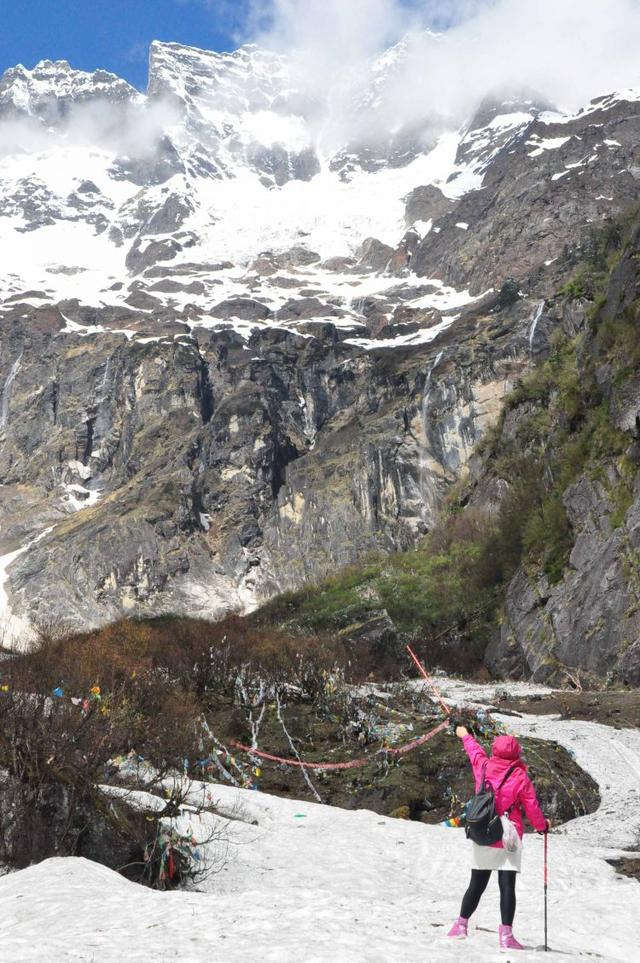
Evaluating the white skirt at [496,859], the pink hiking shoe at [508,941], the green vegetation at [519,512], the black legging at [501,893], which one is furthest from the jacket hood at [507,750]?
the green vegetation at [519,512]

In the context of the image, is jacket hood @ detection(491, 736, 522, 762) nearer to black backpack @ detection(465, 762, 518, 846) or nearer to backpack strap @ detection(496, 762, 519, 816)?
backpack strap @ detection(496, 762, 519, 816)

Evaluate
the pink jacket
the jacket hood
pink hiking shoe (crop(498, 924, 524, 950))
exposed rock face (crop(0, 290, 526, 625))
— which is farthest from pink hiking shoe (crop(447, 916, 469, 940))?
exposed rock face (crop(0, 290, 526, 625))

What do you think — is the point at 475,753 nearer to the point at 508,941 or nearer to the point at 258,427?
the point at 508,941

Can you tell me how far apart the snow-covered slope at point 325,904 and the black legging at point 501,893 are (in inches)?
10.3

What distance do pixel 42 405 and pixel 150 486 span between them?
184ft

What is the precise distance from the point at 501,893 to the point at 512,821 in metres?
0.57

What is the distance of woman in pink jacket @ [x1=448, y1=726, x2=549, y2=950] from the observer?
21.2 ft

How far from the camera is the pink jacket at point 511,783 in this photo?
6.68 metres

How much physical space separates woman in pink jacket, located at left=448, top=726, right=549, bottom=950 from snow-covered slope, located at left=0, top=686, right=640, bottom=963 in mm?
236

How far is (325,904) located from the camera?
745cm

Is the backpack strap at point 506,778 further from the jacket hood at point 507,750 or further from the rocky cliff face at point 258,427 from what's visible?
the rocky cliff face at point 258,427

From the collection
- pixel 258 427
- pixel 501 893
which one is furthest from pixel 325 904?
pixel 258 427

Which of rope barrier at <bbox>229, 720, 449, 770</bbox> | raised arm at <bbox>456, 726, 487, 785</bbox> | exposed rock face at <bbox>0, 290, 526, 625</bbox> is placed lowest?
rope barrier at <bbox>229, 720, 449, 770</bbox>

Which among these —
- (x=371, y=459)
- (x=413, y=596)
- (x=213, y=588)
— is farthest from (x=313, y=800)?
(x=213, y=588)
